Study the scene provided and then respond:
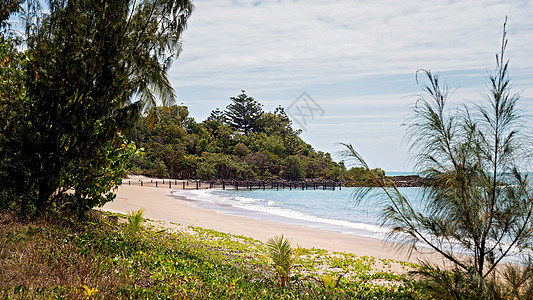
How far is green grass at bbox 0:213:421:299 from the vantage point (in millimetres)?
4215

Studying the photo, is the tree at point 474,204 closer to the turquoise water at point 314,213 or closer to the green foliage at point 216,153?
the turquoise water at point 314,213

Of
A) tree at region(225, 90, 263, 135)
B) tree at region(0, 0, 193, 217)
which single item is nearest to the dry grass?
tree at region(0, 0, 193, 217)

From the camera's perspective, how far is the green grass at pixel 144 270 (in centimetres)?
421

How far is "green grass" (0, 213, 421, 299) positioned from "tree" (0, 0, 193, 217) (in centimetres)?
112

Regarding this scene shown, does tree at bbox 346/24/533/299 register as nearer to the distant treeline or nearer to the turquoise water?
the turquoise water

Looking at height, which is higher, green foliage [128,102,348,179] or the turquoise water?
green foliage [128,102,348,179]

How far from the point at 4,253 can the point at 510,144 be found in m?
6.22

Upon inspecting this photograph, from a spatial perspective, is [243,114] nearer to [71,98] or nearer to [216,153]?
[216,153]

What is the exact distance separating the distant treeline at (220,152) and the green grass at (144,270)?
4571 centimetres

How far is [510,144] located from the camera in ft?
11.8

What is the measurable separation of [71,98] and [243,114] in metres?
80.7

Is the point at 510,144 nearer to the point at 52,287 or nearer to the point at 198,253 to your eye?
the point at 52,287

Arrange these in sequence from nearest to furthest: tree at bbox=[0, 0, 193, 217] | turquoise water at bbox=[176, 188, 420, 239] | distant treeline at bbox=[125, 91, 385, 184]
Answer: tree at bbox=[0, 0, 193, 217]
turquoise water at bbox=[176, 188, 420, 239]
distant treeline at bbox=[125, 91, 385, 184]

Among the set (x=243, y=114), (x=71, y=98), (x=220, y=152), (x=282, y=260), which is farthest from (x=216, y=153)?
(x=282, y=260)
